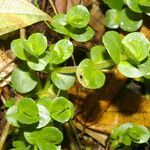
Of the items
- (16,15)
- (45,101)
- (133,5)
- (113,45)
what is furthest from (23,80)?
(133,5)

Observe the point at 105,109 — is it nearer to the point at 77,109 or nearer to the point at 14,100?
the point at 77,109

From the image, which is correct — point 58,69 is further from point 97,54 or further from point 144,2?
point 144,2

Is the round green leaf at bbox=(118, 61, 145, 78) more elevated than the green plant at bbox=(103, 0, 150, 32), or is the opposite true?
the round green leaf at bbox=(118, 61, 145, 78)

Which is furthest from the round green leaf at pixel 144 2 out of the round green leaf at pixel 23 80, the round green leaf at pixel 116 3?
the round green leaf at pixel 23 80

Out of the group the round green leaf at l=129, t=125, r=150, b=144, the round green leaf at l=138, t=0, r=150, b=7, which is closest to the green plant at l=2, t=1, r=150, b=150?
the round green leaf at l=138, t=0, r=150, b=7

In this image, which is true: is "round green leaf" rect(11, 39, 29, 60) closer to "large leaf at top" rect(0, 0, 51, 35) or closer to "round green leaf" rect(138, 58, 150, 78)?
"large leaf at top" rect(0, 0, 51, 35)

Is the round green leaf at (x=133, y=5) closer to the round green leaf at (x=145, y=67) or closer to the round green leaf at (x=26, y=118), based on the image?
the round green leaf at (x=145, y=67)

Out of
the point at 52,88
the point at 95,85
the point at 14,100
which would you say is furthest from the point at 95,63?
the point at 14,100
